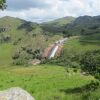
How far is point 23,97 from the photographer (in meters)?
18.8

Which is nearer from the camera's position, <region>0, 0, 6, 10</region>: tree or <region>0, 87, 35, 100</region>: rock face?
<region>0, 87, 35, 100</region>: rock face

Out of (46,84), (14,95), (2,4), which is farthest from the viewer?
(46,84)

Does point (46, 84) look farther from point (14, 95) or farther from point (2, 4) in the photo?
point (14, 95)

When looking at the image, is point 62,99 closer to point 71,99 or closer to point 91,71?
point 71,99

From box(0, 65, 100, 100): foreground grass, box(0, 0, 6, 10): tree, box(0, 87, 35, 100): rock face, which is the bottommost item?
box(0, 65, 100, 100): foreground grass

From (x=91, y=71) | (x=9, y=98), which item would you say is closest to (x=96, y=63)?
(x=91, y=71)

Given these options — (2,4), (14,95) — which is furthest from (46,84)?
(14,95)

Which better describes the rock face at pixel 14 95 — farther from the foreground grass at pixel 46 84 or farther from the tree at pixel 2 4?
the tree at pixel 2 4

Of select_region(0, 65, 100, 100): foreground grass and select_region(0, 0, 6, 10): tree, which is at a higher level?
select_region(0, 0, 6, 10): tree

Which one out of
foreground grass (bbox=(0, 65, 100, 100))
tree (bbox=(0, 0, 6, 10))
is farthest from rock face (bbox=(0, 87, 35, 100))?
tree (bbox=(0, 0, 6, 10))

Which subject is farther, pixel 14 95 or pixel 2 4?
pixel 2 4

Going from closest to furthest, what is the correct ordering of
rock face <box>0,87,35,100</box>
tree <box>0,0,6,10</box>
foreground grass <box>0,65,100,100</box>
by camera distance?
rock face <box>0,87,35,100</box> → foreground grass <box>0,65,100,100</box> → tree <box>0,0,6,10</box>

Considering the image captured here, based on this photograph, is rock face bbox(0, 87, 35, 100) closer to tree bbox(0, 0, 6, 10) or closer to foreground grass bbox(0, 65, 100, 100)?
foreground grass bbox(0, 65, 100, 100)

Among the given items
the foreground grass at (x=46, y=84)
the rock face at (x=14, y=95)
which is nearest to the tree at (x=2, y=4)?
the foreground grass at (x=46, y=84)
